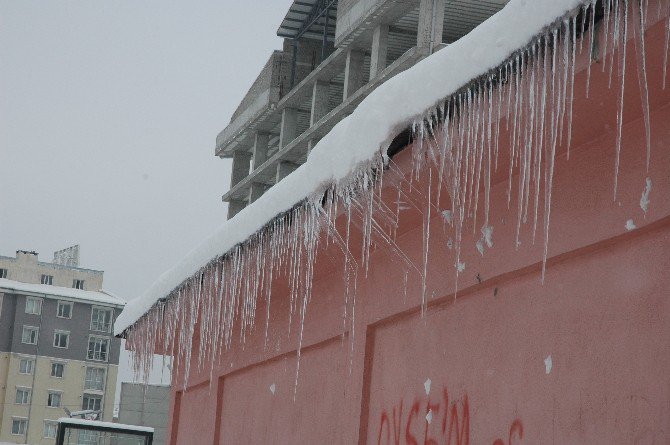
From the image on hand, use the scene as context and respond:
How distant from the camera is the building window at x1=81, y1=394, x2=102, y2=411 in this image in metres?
65.9

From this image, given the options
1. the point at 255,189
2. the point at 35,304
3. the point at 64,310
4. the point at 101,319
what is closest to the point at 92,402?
the point at 101,319

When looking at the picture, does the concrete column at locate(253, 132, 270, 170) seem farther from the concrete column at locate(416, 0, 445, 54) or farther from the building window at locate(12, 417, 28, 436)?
the building window at locate(12, 417, 28, 436)

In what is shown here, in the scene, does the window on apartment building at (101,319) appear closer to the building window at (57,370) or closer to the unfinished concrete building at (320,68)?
the building window at (57,370)

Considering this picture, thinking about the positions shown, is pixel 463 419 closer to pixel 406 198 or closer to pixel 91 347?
pixel 406 198

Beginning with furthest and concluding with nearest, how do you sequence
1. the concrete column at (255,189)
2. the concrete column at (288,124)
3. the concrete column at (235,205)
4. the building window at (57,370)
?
the building window at (57,370) < the concrete column at (235,205) < the concrete column at (255,189) < the concrete column at (288,124)

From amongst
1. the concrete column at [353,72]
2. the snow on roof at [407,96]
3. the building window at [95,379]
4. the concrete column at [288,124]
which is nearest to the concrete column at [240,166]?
the concrete column at [288,124]

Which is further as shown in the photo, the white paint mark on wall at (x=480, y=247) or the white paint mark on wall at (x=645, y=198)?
the white paint mark on wall at (x=480, y=247)

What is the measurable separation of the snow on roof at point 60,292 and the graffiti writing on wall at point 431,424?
61981 millimetres

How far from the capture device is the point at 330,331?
7004 mm

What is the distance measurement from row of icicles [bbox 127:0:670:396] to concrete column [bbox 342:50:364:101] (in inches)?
890

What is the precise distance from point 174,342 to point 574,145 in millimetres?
7308

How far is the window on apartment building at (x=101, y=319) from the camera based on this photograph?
67188mm

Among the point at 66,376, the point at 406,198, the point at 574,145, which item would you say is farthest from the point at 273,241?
the point at 66,376

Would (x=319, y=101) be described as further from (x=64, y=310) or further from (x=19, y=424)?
(x=19, y=424)
